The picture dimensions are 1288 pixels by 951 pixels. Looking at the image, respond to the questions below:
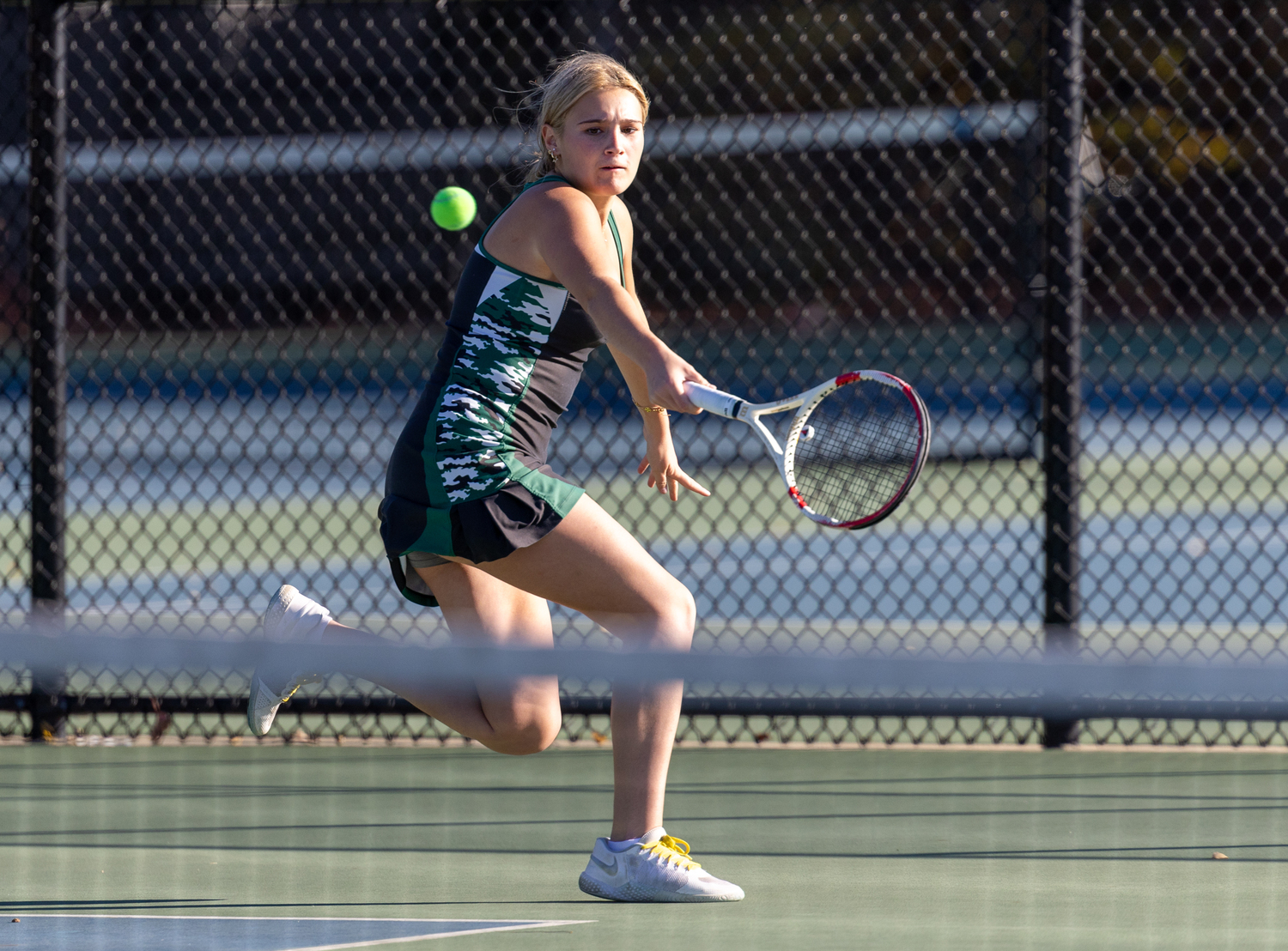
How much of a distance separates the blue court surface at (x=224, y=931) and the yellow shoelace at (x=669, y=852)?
174 mm

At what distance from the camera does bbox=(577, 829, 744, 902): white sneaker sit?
123 inches

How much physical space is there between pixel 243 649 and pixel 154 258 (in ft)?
71.3

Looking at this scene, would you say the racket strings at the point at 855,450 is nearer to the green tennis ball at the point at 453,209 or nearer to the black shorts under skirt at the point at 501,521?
the black shorts under skirt at the point at 501,521

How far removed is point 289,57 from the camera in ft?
19.0

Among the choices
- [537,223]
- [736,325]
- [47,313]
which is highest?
[736,325]

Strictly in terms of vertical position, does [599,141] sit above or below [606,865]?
above

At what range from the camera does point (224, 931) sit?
9.89 feet

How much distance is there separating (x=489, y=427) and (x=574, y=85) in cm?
60

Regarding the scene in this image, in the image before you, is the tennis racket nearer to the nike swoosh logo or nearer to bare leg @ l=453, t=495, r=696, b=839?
bare leg @ l=453, t=495, r=696, b=839

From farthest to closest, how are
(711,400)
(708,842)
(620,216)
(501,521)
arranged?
(708,842)
(620,216)
(501,521)
(711,400)

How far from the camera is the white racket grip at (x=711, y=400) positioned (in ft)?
8.66

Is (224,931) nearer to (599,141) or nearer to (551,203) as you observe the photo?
(551,203)

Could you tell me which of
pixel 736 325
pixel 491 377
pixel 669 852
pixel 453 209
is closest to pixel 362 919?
pixel 669 852

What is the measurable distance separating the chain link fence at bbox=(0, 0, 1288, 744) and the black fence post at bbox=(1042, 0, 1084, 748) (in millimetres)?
12
